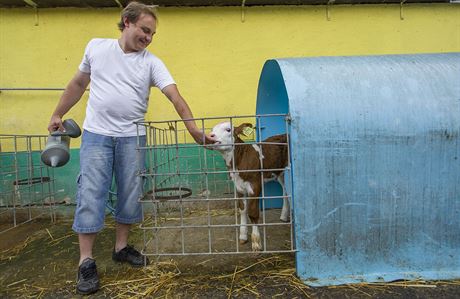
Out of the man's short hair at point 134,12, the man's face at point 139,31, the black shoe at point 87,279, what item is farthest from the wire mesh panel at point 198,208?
the man's short hair at point 134,12

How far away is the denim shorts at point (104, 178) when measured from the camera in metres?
2.43

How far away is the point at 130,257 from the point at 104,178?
0.79 m

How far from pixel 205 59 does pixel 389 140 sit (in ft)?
9.91

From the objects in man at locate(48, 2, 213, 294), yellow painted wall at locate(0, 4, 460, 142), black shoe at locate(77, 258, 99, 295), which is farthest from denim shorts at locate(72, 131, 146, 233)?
yellow painted wall at locate(0, 4, 460, 142)

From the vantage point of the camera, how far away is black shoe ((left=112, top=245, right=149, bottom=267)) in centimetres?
277

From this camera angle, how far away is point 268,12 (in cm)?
466

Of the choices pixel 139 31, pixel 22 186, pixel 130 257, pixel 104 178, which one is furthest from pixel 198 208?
pixel 139 31

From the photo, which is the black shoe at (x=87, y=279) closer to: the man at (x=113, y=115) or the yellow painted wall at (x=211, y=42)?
the man at (x=113, y=115)

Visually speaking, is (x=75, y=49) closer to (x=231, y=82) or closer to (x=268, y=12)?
(x=231, y=82)

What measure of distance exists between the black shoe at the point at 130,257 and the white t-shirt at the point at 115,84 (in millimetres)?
1066

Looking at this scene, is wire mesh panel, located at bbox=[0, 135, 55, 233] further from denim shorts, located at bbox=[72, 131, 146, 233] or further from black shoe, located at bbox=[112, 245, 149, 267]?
denim shorts, located at bbox=[72, 131, 146, 233]

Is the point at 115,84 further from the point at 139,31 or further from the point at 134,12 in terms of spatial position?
the point at 134,12

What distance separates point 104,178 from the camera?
2.52 meters

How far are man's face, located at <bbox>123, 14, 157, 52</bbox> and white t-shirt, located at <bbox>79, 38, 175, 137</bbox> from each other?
88 millimetres
